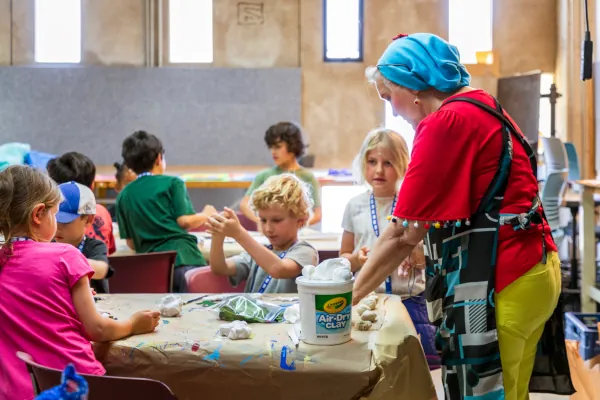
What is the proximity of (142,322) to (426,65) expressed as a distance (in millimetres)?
950

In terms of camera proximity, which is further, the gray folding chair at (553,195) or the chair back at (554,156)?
the chair back at (554,156)

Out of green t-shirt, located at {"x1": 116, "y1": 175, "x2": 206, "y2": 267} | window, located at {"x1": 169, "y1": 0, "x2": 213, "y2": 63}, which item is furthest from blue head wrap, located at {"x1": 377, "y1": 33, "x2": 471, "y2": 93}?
window, located at {"x1": 169, "y1": 0, "x2": 213, "y2": 63}

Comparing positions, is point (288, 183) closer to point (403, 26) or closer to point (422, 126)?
point (422, 126)

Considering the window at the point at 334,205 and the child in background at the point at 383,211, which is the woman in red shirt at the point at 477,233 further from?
the window at the point at 334,205

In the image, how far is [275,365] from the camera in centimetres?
170

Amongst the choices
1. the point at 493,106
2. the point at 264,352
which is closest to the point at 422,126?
the point at 493,106

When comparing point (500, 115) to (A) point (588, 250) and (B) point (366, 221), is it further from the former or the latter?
(A) point (588, 250)

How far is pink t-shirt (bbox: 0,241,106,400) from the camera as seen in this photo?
5.59ft

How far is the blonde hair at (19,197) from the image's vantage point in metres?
1.74

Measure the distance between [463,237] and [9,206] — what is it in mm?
1075

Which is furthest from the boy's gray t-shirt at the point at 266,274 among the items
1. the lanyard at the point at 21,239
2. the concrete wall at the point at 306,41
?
the concrete wall at the point at 306,41

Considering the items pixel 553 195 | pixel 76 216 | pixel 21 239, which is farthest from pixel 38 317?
pixel 553 195

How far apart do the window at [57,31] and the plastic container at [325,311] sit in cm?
876

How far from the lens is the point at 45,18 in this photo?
9.73 metres
